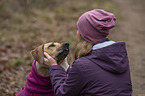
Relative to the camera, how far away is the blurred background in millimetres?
4555

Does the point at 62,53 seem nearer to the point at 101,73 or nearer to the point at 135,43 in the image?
the point at 101,73

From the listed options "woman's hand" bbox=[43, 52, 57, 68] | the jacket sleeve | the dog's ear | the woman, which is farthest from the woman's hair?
the dog's ear

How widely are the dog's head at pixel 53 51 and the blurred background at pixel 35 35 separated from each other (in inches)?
69.4

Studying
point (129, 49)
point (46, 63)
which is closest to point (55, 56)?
point (46, 63)

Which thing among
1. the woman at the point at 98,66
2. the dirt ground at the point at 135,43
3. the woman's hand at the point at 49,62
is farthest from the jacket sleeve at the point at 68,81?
the dirt ground at the point at 135,43

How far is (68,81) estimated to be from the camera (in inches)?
75.9

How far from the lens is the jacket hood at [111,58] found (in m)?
1.81

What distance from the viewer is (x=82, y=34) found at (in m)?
2.05

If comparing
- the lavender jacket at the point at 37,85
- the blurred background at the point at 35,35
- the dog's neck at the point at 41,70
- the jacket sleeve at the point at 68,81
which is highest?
the jacket sleeve at the point at 68,81

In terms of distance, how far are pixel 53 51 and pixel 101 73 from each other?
1.02m

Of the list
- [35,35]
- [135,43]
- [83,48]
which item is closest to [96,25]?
[83,48]

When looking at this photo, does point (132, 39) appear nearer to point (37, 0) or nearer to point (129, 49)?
point (129, 49)

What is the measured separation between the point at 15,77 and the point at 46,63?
8.20ft

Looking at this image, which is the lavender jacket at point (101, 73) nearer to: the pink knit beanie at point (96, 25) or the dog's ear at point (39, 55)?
the pink knit beanie at point (96, 25)
